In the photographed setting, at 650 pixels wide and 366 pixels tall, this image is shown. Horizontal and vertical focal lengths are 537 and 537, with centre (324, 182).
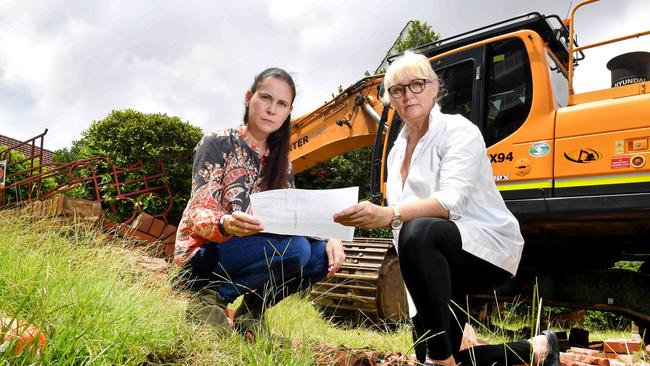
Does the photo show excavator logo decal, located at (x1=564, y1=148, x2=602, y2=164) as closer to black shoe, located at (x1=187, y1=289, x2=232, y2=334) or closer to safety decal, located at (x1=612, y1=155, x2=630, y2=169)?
safety decal, located at (x1=612, y1=155, x2=630, y2=169)

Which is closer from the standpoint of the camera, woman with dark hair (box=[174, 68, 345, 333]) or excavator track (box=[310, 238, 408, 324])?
woman with dark hair (box=[174, 68, 345, 333])

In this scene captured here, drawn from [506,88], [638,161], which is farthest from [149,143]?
[638,161]

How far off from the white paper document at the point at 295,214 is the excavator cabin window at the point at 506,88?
2.64 meters

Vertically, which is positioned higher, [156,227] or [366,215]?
[366,215]

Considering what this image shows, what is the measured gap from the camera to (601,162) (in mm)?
3855

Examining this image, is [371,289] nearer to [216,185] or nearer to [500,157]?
[500,157]

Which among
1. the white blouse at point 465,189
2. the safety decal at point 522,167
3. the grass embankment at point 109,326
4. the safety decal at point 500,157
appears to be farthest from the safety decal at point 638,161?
the grass embankment at point 109,326

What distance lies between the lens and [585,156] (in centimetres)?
391

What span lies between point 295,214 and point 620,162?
2.79m

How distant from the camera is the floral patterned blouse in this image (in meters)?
2.35

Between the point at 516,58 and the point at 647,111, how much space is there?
3.55 ft

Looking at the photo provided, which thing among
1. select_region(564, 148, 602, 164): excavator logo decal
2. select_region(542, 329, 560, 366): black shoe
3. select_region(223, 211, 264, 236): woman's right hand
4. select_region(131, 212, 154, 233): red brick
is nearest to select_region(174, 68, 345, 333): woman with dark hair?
select_region(223, 211, 264, 236): woman's right hand

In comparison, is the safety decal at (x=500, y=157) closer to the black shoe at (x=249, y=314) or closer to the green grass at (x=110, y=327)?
the green grass at (x=110, y=327)

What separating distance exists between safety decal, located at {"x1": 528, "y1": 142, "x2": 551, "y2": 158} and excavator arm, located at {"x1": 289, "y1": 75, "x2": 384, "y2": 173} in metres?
2.03
